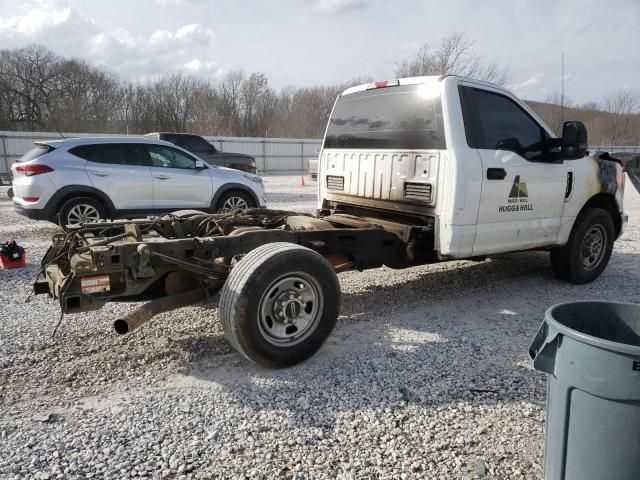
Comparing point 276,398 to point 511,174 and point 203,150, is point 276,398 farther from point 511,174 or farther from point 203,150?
point 203,150

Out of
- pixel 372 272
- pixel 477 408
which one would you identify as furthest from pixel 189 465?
pixel 372 272

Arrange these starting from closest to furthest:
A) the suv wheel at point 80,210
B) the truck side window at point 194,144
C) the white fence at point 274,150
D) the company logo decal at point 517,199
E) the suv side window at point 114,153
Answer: the company logo decal at point 517,199 → the suv wheel at point 80,210 → the suv side window at point 114,153 → the truck side window at point 194,144 → the white fence at point 274,150

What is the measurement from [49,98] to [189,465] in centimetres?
5060

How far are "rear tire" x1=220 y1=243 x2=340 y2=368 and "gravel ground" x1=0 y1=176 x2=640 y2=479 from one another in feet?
0.66

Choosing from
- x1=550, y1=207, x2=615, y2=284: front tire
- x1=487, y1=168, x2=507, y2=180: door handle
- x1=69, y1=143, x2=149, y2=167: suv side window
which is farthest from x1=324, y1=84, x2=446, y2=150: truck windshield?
x1=69, y1=143, x2=149, y2=167: suv side window

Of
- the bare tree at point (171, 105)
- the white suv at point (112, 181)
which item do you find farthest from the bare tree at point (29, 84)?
the white suv at point (112, 181)

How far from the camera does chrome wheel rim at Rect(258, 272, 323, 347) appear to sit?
3.67 m

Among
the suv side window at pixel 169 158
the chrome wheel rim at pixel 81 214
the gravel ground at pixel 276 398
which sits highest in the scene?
the suv side window at pixel 169 158

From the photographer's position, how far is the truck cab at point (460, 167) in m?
4.62

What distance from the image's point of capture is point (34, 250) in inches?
308

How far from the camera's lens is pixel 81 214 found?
8688mm

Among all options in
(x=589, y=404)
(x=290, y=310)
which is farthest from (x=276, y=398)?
(x=589, y=404)

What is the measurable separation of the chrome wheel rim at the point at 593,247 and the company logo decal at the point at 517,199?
1.40m

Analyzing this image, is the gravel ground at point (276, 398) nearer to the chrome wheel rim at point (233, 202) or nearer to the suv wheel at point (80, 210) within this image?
the suv wheel at point (80, 210)
